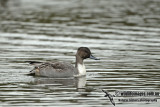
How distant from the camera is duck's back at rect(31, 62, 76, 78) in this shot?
16453 millimetres

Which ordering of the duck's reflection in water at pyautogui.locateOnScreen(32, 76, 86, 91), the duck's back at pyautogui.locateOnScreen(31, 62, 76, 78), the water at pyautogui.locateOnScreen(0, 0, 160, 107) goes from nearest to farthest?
the water at pyautogui.locateOnScreen(0, 0, 160, 107) → the duck's reflection in water at pyautogui.locateOnScreen(32, 76, 86, 91) → the duck's back at pyautogui.locateOnScreen(31, 62, 76, 78)

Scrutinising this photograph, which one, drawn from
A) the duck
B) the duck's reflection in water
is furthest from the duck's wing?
the duck's reflection in water

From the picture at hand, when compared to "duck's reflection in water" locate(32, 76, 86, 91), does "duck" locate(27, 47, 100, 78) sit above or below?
above

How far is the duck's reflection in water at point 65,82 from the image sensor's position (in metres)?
14.9

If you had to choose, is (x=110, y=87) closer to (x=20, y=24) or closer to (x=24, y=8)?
(x=20, y=24)

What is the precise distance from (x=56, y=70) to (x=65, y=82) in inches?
40.9

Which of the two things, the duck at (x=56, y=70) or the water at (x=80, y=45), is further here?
the duck at (x=56, y=70)

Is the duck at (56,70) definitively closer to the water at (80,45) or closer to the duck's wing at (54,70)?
the duck's wing at (54,70)

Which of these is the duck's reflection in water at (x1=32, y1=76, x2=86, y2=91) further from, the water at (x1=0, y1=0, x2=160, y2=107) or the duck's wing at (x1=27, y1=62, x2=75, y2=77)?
the duck's wing at (x1=27, y1=62, x2=75, y2=77)

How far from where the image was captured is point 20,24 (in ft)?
94.7

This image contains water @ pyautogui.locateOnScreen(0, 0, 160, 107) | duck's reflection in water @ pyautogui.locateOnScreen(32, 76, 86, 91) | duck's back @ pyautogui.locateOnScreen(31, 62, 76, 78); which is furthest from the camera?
duck's back @ pyautogui.locateOnScreen(31, 62, 76, 78)

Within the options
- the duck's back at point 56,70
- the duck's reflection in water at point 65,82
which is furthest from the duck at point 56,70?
the duck's reflection in water at point 65,82

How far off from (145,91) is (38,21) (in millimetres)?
17395

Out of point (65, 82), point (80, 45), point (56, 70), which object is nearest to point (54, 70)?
point (56, 70)
